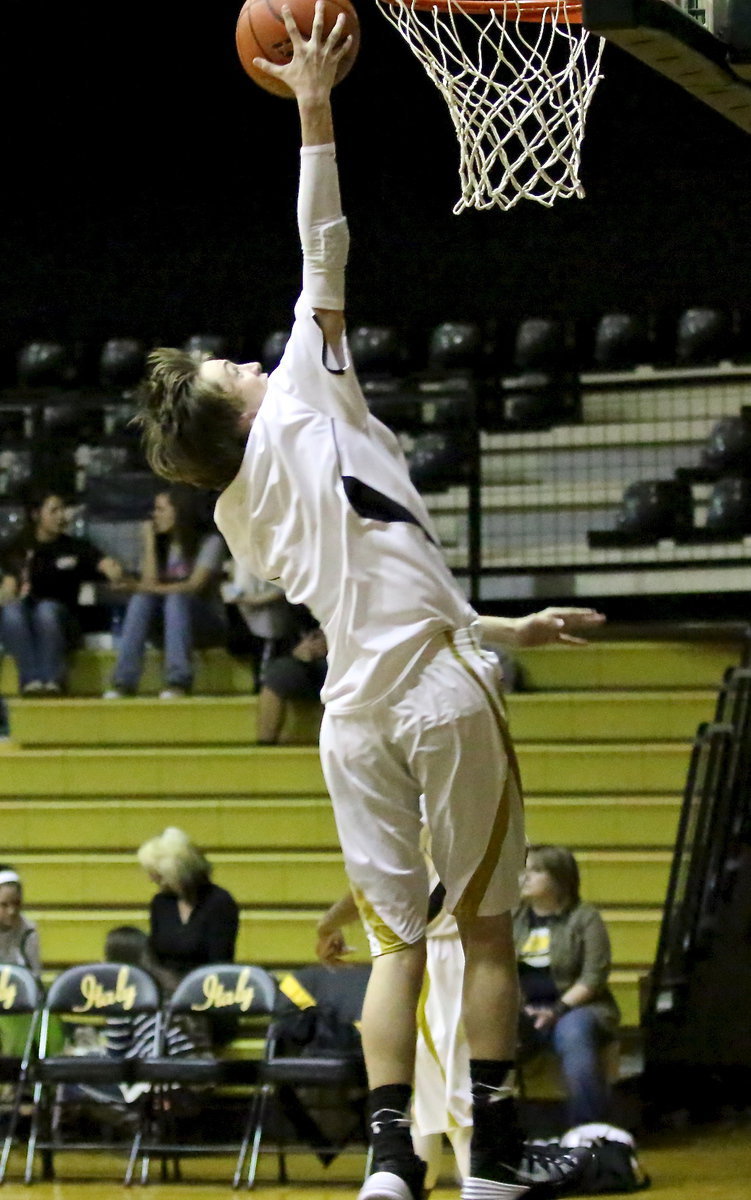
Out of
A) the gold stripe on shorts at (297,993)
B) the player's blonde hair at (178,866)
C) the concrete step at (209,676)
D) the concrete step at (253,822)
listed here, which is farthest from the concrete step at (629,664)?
the gold stripe on shorts at (297,993)

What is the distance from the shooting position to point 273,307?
14.3 m

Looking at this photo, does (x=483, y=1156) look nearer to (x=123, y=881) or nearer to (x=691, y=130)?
(x=123, y=881)

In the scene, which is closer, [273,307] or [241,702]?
[241,702]

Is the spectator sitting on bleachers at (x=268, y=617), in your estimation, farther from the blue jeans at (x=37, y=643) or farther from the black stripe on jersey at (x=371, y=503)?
the black stripe on jersey at (x=371, y=503)

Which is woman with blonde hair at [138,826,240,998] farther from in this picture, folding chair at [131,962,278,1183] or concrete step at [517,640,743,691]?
concrete step at [517,640,743,691]

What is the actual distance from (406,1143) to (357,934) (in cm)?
619

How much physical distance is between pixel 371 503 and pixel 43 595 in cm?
Answer: 831

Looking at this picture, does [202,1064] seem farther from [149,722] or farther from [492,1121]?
[492,1121]

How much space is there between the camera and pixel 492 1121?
12.4 feet

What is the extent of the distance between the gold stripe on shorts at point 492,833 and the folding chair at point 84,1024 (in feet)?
15.7

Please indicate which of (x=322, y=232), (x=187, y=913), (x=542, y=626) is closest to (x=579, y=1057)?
(x=187, y=913)

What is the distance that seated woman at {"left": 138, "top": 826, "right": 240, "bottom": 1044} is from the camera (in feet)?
29.2

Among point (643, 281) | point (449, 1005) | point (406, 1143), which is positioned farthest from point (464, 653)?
point (643, 281)

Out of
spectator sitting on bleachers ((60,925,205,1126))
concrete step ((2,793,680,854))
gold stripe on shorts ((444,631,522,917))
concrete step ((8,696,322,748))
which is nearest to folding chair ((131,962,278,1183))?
spectator sitting on bleachers ((60,925,205,1126))
